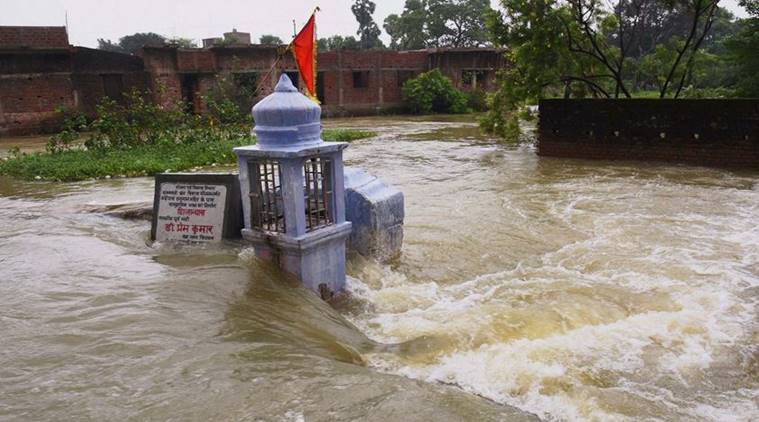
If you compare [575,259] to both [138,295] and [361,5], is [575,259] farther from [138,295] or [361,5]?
[361,5]

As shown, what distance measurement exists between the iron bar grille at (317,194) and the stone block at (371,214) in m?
0.87

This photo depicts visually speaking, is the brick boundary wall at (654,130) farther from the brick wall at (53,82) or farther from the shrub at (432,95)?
the brick wall at (53,82)

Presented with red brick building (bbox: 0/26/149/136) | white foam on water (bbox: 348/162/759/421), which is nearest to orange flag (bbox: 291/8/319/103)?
white foam on water (bbox: 348/162/759/421)

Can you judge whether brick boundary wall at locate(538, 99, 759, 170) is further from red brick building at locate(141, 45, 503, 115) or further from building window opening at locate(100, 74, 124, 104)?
building window opening at locate(100, 74, 124, 104)

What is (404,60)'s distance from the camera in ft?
113

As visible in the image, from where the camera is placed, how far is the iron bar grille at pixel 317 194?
4.96 meters

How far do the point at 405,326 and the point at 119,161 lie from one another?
35.4ft

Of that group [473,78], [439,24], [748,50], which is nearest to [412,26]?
[439,24]

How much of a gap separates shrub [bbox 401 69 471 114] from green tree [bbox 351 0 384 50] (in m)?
27.1

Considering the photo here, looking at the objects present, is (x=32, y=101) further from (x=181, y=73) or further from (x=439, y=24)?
(x=439, y=24)

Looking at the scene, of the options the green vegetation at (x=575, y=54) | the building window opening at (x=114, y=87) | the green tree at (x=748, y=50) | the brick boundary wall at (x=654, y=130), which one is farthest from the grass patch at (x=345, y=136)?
the building window opening at (x=114, y=87)

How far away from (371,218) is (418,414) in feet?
10.3

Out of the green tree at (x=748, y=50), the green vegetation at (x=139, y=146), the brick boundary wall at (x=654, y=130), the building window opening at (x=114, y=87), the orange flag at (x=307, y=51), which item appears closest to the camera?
the orange flag at (x=307, y=51)

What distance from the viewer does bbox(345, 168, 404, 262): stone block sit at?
6.06 metres
